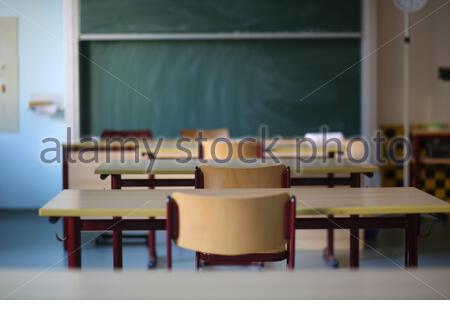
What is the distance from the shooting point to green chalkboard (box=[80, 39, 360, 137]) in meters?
7.00

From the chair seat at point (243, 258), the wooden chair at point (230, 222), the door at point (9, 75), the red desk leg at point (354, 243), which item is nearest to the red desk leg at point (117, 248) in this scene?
the chair seat at point (243, 258)

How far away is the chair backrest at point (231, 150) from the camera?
466cm

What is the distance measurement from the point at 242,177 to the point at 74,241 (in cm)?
80

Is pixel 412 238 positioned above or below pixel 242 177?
below

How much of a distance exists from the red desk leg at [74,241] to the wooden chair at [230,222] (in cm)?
42

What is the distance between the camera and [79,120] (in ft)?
23.0

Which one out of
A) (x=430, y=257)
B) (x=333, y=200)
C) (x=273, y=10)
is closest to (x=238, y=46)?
(x=273, y=10)

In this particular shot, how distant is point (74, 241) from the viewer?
2.66 metres

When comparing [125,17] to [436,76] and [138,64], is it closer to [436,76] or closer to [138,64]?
[138,64]

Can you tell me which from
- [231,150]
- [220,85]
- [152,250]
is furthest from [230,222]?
[220,85]

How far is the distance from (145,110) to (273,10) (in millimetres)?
1511

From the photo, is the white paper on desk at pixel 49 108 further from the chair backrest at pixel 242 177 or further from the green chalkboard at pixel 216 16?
the chair backrest at pixel 242 177

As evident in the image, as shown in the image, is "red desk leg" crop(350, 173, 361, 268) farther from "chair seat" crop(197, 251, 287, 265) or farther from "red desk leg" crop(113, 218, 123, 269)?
"red desk leg" crop(113, 218, 123, 269)

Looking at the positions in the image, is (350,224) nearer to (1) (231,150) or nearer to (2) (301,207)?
(2) (301,207)
